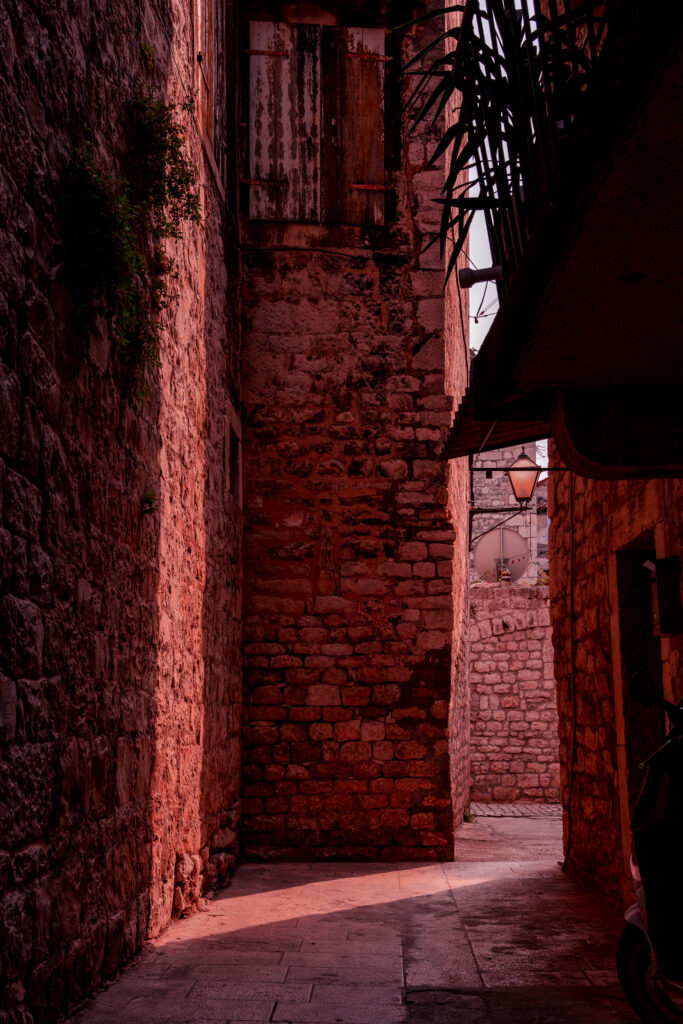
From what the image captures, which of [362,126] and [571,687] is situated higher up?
[362,126]

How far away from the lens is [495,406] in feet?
14.3

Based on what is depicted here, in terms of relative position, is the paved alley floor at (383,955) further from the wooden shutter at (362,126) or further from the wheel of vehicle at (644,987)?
the wooden shutter at (362,126)

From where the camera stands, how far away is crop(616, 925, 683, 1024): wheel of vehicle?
339cm

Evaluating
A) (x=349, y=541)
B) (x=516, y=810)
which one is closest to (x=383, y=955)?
(x=349, y=541)

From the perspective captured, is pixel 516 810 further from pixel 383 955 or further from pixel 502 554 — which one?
pixel 383 955

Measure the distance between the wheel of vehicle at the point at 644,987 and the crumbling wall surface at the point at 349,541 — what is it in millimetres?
4558

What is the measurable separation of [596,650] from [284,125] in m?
5.39

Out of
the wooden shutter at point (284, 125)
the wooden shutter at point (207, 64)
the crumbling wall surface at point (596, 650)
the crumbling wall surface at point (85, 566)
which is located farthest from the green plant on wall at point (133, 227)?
the wooden shutter at point (284, 125)

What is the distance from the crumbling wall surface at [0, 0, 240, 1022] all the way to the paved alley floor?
0.95ft

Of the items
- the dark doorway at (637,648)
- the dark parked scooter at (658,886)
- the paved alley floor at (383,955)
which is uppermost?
the dark doorway at (637,648)

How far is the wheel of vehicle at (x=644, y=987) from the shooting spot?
339 cm

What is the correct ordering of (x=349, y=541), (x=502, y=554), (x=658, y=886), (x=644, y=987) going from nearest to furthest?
(x=658, y=886), (x=644, y=987), (x=349, y=541), (x=502, y=554)

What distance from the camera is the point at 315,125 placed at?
874 cm

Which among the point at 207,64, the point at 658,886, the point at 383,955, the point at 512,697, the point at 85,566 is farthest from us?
the point at 512,697
